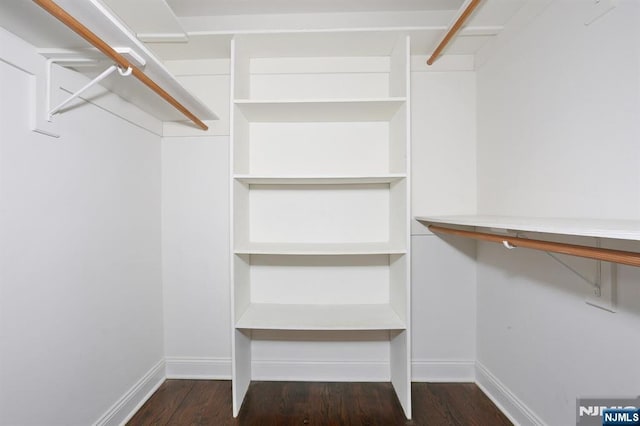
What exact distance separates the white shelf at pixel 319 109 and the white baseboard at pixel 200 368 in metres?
1.59

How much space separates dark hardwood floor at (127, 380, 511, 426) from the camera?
5.02ft

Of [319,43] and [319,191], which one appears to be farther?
[319,191]

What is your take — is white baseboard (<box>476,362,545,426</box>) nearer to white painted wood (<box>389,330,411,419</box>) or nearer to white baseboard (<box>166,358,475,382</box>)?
white baseboard (<box>166,358,475,382</box>)

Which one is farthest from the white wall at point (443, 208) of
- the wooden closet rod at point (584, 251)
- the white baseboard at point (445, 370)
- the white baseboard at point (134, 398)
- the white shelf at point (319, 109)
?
the white baseboard at point (134, 398)

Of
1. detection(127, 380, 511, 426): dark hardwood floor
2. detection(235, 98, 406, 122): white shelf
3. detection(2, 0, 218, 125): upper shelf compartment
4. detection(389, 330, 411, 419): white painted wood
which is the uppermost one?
detection(2, 0, 218, 125): upper shelf compartment

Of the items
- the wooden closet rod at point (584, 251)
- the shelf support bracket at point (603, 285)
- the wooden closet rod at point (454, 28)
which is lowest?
the shelf support bracket at point (603, 285)

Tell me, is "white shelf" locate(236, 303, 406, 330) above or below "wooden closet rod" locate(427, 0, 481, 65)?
below

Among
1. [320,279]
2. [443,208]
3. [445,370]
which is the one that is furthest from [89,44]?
[445,370]

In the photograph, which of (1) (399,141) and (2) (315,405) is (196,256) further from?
(1) (399,141)

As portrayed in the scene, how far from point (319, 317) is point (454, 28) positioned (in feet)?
5.55

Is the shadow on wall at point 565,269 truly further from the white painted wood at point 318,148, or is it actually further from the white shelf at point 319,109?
the white shelf at point 319,109

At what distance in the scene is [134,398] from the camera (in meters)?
1.60

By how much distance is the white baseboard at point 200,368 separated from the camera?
6.23ft

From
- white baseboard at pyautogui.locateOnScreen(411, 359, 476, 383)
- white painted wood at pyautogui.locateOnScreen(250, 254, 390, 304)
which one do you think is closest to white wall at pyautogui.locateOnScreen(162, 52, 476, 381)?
white baseboard at pyautogui.locateOnScreen(411, 359, 476, 383)
